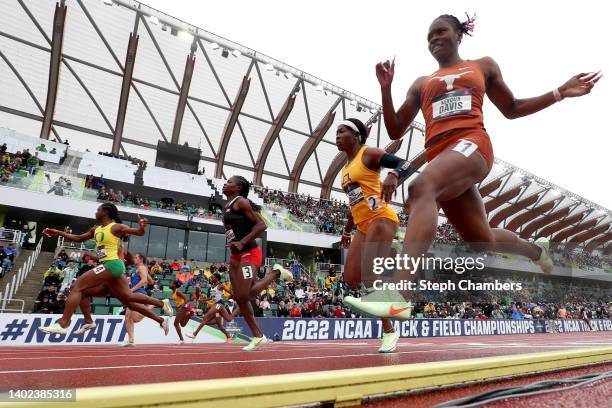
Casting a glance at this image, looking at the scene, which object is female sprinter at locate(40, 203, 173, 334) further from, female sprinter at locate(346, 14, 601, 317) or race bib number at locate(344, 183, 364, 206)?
female sprinter at locate(346, 14, 601, 317)

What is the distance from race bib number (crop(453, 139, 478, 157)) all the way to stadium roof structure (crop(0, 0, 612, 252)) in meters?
24.4

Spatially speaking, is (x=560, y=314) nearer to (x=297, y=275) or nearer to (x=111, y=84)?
(x=297, y=275)

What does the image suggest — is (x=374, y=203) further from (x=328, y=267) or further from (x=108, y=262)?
(x=328, y=267)

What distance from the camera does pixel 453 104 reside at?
2633mm

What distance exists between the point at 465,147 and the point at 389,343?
1.66 meters

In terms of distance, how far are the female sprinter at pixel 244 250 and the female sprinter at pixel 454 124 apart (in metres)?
2.32

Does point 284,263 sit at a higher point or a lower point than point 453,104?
lower

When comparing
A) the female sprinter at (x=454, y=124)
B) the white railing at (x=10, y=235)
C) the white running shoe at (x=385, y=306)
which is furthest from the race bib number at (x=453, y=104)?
the white railing at (x=10, y=235)

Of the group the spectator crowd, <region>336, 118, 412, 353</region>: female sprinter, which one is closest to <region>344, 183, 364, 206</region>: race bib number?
<region>336, 118, 412, 353</region>: female sprinter

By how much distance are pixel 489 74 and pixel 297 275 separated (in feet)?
58.7

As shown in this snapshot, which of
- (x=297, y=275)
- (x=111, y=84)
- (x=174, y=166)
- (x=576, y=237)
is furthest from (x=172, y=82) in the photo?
(x=576, y=237)

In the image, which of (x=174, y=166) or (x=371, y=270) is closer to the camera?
(x=371, y=270)

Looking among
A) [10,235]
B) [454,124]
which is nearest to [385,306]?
[454,124]

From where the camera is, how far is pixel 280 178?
31.3 metres
